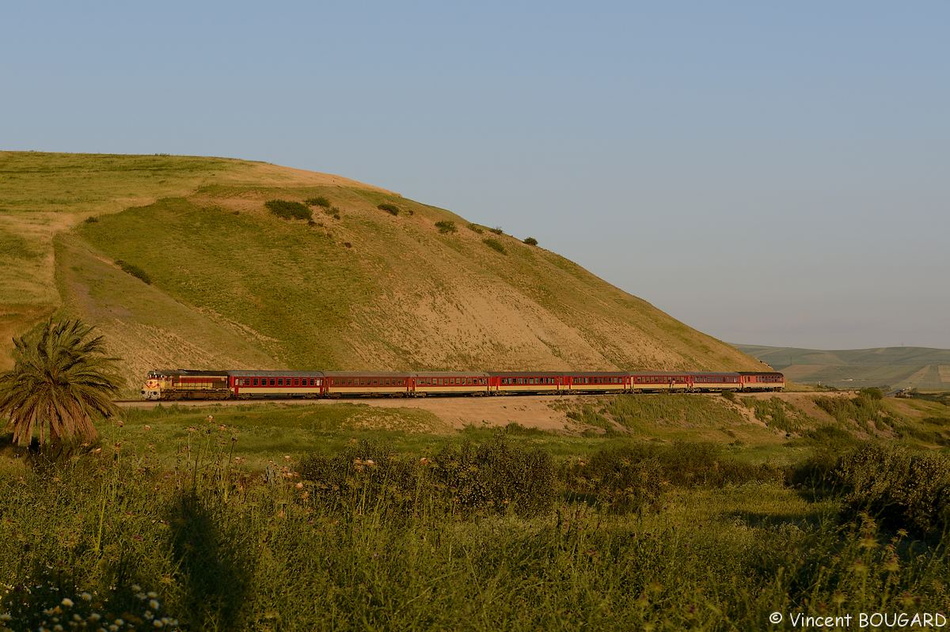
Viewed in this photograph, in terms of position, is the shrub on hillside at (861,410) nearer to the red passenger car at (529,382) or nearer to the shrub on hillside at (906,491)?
the red passenger car at (529,382)

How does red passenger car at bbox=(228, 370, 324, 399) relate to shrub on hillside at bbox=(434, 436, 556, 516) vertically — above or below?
above

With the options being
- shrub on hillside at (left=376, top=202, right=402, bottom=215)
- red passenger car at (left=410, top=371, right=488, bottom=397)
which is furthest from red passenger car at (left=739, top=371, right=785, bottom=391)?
shrub on hillside at (left=376, top=202, right=402, bottom=215)

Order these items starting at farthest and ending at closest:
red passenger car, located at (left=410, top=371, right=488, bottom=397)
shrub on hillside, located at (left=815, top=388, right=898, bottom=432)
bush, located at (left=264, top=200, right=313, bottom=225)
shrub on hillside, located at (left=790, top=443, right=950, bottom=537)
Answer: bush, located at (left=264, top=200, right=313, bottom=225), shrub on hillside, located at (left=815, top=388, right=898, bottom=432), red passenger car, located at (left=410, top=371, right=488, bottom=397), shrub on hillside, located at (left=790, top=443, right=950, bottom=537)

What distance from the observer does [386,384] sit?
65.6 meters

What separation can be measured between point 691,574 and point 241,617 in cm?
648

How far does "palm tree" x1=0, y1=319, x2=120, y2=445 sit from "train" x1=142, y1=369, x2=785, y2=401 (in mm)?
25050

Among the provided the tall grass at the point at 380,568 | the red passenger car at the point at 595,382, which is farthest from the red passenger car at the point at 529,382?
the tall grass at the point at 380,568

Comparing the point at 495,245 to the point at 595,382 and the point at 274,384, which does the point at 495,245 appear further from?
the point at 274,384

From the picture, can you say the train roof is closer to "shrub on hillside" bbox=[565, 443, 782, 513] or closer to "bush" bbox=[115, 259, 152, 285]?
"shrub on hillside" bbox=[565, 443, 782, 513]

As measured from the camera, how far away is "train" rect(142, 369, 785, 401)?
200 ft

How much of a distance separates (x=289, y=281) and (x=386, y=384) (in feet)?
132

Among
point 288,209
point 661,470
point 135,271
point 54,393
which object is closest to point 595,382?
point 661,470

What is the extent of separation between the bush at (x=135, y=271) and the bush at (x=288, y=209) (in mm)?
26957

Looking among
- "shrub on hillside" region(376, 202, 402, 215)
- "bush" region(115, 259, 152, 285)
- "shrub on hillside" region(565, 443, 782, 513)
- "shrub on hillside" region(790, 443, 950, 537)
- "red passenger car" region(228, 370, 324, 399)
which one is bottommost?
"shrub on hillside" region(565, 443, 782, 513)
